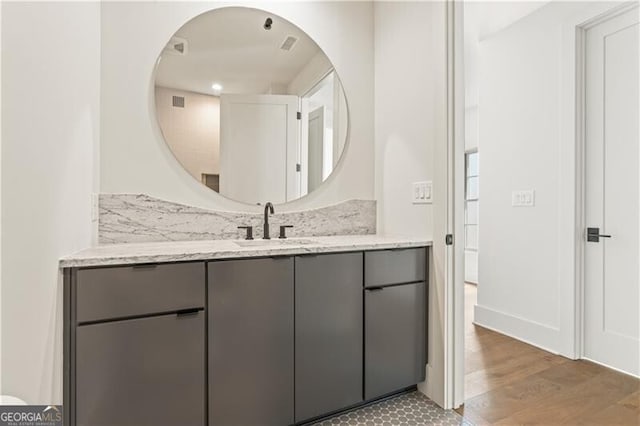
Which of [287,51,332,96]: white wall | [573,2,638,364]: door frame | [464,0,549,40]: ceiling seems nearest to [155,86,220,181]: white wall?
Answer: [287,51,332,96]: white wall

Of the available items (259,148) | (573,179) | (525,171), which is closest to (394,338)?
(259,148)

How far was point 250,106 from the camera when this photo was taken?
2.16 meters

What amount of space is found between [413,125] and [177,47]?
1435 mm

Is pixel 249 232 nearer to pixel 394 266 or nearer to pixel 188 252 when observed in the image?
pixel 188 252

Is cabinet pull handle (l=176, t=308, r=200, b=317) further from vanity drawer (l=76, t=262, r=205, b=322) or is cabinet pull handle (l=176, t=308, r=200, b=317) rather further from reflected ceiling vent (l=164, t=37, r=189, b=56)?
reflected ceiling vent (l=164, t=37, r=189, b=56)

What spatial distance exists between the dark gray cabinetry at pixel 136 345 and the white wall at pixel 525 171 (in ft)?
8.45

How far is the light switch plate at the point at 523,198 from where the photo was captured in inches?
111

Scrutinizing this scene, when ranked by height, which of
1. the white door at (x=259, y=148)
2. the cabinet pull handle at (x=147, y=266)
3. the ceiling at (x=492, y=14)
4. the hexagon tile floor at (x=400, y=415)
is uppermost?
the ceiling at (x=492, y=14)

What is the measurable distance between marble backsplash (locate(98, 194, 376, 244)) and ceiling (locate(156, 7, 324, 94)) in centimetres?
70

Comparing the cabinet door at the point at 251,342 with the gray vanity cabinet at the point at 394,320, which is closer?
the cabinet door at the point at 251,342

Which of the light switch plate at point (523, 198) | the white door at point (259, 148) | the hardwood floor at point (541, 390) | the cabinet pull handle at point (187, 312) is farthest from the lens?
the light switch plate at point (523, 198)

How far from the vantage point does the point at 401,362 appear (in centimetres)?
190

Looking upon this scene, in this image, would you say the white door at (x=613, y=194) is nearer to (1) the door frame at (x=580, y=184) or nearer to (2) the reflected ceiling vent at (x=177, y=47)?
(1) the door frame at (x=580, y=184)

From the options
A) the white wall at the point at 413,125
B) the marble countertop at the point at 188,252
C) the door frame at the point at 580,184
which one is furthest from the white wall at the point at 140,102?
the door frame at the point at 580,184
